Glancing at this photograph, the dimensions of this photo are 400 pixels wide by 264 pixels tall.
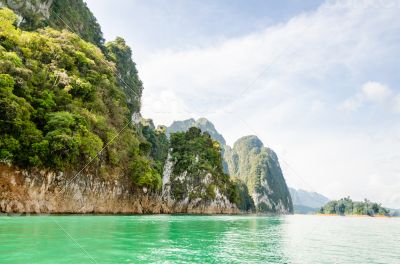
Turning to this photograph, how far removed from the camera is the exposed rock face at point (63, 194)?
80.3 ft

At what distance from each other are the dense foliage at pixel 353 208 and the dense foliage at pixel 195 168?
78034 millimetres

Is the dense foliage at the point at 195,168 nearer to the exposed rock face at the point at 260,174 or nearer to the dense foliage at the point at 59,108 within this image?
the dense foliage at the point at 59,108

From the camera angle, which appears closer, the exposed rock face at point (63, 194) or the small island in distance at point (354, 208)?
the exposed rock face at point (63, 194)

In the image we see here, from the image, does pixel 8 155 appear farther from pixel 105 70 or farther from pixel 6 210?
pixel 105 70

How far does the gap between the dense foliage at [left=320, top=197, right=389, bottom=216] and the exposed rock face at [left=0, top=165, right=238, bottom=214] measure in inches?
4089

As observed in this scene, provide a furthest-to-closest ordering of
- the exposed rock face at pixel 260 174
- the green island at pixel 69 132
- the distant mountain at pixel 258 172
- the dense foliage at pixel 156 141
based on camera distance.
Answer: the exposed rock face at pixel 260 174 < the distant mountain at pixel 258 172 < the dense foliage at pixel 156 141 < the green island at pixel 69 132

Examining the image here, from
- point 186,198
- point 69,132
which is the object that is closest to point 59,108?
point 69,132

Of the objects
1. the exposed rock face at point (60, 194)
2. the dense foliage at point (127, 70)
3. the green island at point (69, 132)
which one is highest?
the dense foliage at point (127, 70)

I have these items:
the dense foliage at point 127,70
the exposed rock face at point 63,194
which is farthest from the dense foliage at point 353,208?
the exposed rock face at point 63,194

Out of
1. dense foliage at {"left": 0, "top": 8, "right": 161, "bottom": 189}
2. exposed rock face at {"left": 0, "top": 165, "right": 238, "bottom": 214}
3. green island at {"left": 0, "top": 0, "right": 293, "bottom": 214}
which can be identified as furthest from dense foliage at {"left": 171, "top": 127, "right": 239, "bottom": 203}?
dense foliage at {"left": 0, "top": 8, "right": 161, "bottom": 189}

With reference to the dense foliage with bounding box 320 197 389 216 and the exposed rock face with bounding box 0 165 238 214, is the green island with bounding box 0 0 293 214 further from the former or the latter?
the dense foliage with bounding box 320 197 389 216

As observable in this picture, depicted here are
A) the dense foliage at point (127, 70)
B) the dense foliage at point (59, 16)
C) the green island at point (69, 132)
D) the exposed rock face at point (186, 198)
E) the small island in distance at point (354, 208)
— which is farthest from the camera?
the small island in distance at point (354, 208)

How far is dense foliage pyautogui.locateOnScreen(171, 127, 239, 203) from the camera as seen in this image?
57844mm

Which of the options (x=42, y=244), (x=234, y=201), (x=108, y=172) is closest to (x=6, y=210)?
(x=108, y=172)
